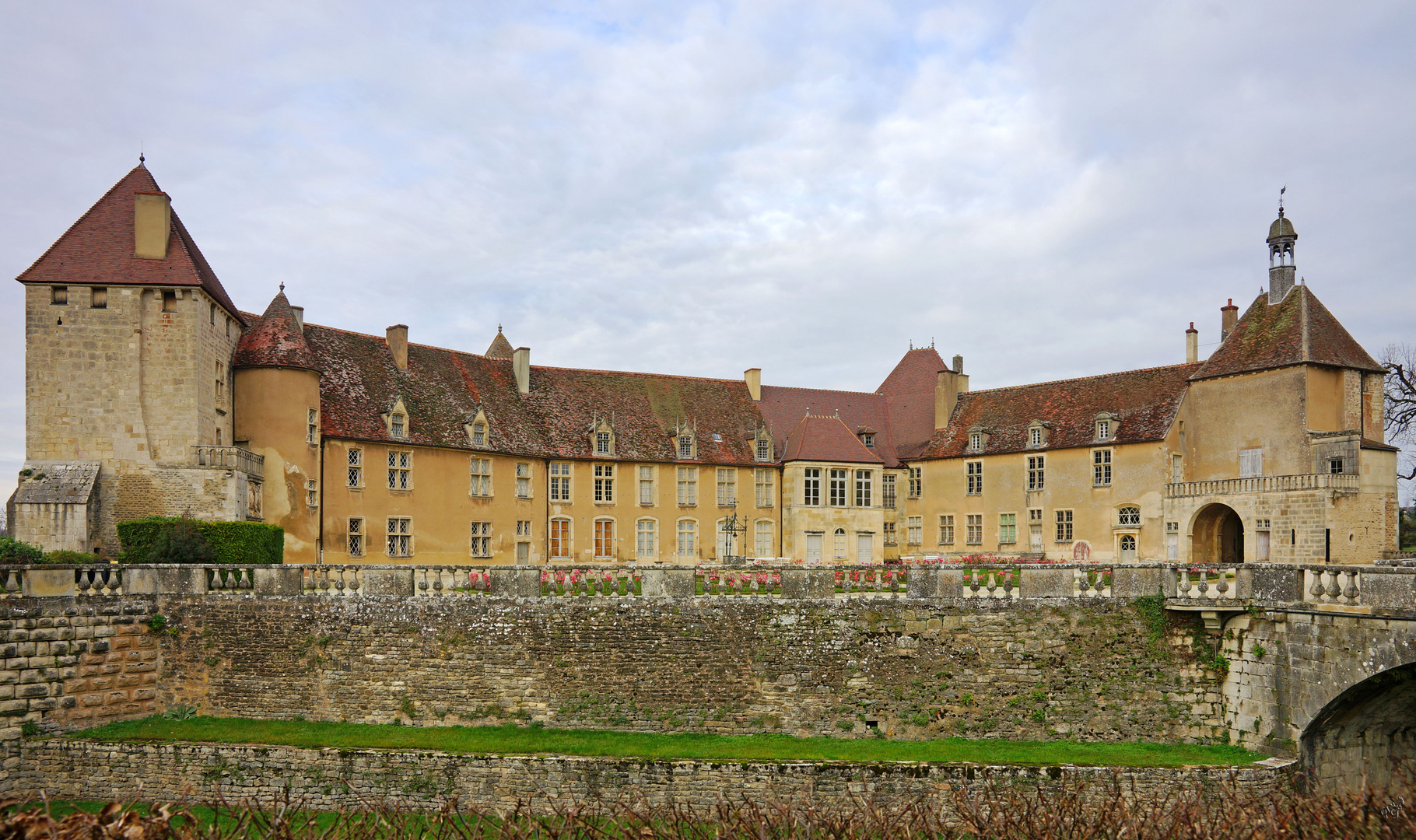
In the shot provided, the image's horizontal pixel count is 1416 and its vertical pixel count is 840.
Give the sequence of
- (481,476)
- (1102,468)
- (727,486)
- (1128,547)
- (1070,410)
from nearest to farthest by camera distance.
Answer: (481,476) → (1128,547) → (1102,468) → (1070,410) → (727,486)

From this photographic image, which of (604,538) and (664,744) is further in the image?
(604,538)

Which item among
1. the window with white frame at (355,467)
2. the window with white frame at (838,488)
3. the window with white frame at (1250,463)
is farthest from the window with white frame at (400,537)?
the window with white frame at (1250,463)

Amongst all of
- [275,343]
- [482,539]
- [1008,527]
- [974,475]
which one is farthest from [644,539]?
[275,343]

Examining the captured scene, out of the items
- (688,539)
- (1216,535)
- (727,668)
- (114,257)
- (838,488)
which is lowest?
(727,668)

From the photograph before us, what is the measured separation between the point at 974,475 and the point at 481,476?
19.7 meters

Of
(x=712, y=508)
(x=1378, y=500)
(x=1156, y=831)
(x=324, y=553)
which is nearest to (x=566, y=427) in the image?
(x=712, y=508)

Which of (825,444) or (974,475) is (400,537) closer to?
(825,444)

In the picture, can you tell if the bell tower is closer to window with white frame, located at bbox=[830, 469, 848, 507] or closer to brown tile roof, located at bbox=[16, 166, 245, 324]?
window with white frame, located at bbox=[830, 469, 848, 507]

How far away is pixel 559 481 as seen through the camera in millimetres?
36562

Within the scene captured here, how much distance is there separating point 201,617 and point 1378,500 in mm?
33320

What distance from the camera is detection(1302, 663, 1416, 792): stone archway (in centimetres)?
1554

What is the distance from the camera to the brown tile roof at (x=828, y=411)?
41844mm

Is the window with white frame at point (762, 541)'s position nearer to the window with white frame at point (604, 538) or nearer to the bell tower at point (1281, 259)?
the window with white frame at point (604, 538)

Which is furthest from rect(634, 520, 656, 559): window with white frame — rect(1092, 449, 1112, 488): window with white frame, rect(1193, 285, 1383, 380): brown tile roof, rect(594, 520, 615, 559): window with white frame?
rect(1193, 285, 1383, 380): brown tile roof
